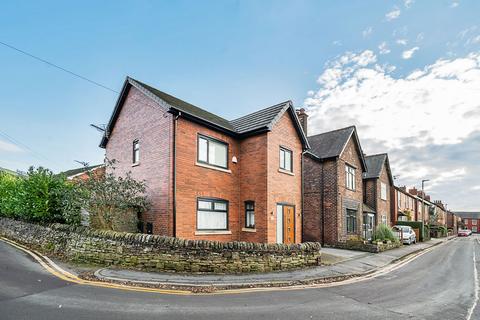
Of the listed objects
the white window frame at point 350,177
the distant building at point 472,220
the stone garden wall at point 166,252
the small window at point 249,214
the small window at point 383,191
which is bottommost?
the distant building at point 472,220

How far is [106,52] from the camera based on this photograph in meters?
14.8

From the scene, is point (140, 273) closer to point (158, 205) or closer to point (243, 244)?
point (243, 244)

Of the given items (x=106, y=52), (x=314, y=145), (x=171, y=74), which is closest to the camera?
(x=106, y=52)

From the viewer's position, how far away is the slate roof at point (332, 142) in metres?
22.5

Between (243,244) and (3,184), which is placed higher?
(3,184)

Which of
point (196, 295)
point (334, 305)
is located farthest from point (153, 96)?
point (334, 305)

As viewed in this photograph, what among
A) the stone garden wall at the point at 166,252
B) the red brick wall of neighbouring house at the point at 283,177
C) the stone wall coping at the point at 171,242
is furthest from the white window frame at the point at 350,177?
the stone wall coping at the point at 171,242

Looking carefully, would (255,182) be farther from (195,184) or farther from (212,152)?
(195,184)

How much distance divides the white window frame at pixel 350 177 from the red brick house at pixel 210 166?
7.12m

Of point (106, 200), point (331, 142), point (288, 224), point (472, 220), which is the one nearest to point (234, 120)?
point (288, 224)

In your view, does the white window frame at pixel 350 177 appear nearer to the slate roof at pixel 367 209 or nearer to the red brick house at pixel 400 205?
the slate roof at pixel 367 209

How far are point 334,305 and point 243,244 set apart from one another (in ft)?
13.9

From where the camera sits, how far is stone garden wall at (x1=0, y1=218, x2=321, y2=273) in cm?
1013

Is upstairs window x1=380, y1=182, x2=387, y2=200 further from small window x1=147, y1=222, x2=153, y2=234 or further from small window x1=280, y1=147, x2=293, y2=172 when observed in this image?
small window x1=147, y1=222, x2=153, y2=234
